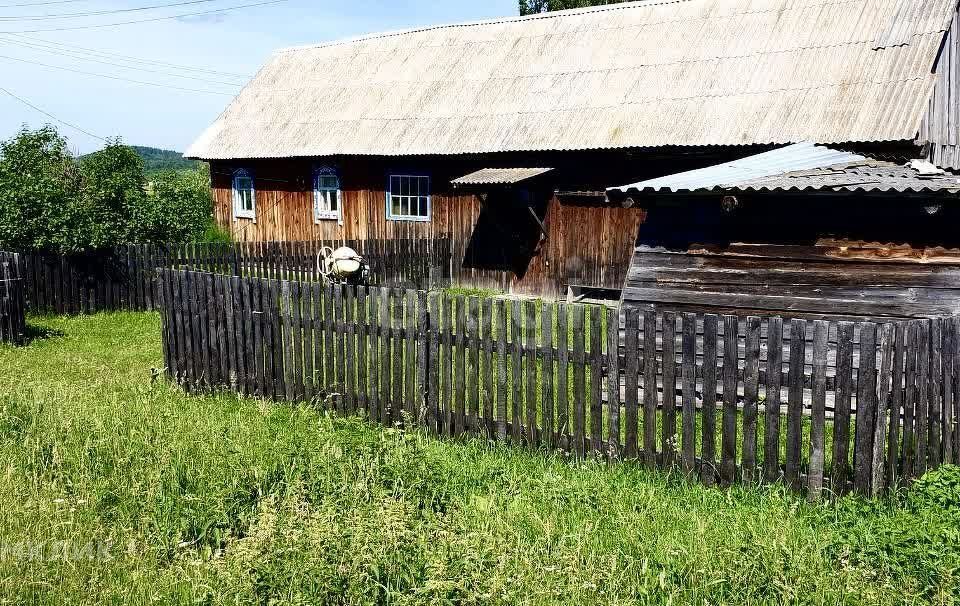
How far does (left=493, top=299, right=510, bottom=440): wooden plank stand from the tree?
1098 inches

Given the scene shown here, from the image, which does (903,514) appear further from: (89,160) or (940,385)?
(89,160)

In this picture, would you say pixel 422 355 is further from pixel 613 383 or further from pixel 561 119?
pixel 561 119

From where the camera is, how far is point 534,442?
6133 millimetres

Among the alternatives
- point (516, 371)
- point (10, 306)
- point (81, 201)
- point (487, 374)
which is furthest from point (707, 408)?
point (81, 201)

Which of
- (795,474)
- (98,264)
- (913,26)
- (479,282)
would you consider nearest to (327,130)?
(479,282)

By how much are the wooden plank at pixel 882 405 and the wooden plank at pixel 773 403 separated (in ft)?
1.97

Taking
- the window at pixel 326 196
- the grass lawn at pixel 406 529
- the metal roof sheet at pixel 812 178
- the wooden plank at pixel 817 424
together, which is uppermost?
the window at pixel 326 196

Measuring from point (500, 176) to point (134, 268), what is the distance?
706 centimetres

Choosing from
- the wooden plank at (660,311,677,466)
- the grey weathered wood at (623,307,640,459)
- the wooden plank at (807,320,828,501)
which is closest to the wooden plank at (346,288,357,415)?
the grey weathered wood at (623,307,640,459)

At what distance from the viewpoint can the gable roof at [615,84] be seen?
13.6 metres

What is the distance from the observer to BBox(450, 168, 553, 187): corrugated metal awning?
14.8 metres

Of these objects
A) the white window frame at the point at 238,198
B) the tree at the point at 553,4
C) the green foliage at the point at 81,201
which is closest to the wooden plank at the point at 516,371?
the green foliage at the point at 81,201

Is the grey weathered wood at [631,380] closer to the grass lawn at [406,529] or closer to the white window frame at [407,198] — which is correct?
the grass lawn at [406,529]

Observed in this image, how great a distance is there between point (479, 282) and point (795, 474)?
12.5 metres
